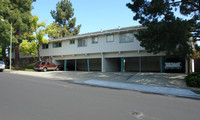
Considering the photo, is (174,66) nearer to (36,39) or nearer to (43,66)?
(43,66)

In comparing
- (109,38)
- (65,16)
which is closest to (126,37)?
(109,38)

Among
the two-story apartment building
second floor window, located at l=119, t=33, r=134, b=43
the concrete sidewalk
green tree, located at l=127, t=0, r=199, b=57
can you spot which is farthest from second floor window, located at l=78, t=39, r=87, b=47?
green tree, located at l=127, t=0, r=199, b=57

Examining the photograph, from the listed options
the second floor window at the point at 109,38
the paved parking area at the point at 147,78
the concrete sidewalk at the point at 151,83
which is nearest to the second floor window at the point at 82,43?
the second floor window at the point at 109,38

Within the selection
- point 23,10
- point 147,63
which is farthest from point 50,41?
point 147,63

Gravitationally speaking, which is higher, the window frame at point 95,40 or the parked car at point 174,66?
the window frame at point 95,40

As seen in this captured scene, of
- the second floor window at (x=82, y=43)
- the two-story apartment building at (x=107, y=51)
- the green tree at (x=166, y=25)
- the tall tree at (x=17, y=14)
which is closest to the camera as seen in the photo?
the green tree at (x=166, y=25)

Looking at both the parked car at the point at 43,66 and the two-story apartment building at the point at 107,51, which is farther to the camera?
the parked car at the point at 43,66

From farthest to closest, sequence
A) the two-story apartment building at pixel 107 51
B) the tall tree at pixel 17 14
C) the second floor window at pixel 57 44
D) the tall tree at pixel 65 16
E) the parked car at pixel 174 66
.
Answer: the tall tree at pixel 65 16 → the tall tree at pixel 17 14 → the second floor window at pixel 57 44 → the two-story apartment building at pixel 107 51 → the parked car at pixel 174 66

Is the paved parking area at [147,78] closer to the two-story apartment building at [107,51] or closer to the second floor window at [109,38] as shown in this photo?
the two-story apartment building at [107,51]

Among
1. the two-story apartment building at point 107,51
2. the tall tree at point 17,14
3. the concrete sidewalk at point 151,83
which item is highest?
the tall tree at point 17,14

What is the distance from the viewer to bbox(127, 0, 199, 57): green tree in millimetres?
11109

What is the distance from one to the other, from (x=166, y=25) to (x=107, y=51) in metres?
10.4

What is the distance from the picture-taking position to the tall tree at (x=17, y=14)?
27.5 meters

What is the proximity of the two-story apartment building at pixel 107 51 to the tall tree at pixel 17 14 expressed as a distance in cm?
550
